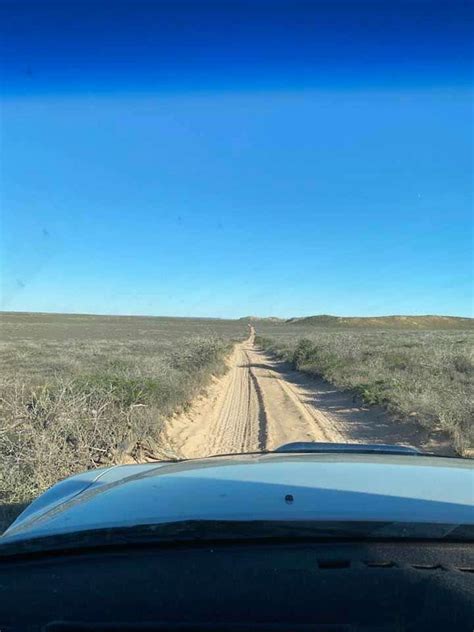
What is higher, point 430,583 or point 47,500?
point 430,583

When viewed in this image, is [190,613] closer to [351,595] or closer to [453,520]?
[351,595]

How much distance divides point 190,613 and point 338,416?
12.8 metres

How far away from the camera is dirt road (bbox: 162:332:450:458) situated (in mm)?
10852

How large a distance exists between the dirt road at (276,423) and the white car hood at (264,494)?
6417 millimetres

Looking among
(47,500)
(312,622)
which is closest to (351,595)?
(312,622)

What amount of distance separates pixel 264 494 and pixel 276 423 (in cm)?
1048

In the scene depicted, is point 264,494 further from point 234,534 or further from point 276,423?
point 276,423

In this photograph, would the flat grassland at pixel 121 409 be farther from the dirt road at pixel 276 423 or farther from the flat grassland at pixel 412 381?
the dirt road at pixel 276 423

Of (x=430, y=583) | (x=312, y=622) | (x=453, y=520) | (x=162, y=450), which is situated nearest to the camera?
(x=312, y=622)

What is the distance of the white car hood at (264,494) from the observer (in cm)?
241

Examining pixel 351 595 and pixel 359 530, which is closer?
pixel 351 595

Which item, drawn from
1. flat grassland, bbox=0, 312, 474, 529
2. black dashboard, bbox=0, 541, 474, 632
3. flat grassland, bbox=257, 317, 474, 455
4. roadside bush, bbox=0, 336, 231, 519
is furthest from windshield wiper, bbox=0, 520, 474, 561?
flat grassland, bbox=257, 317, 474, 455

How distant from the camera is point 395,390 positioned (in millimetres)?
14977

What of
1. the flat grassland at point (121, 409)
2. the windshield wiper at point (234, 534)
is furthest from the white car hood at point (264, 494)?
the flat grassland at point (121, 409)
